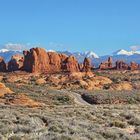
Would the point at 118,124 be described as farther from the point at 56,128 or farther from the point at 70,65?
the point at 70,65

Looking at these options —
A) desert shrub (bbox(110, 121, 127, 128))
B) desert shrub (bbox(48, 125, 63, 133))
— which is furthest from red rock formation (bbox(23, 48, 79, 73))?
desert shrub (bbox(48, 125, 63, 133))

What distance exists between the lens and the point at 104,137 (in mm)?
21703

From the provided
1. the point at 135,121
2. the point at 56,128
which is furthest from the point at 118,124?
the point at 56,128

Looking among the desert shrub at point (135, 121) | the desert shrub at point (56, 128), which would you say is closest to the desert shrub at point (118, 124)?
the desert shrub at point (135, 121)

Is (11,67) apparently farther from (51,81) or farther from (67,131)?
(67,131)

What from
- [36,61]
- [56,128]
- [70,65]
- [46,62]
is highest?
[36,61]

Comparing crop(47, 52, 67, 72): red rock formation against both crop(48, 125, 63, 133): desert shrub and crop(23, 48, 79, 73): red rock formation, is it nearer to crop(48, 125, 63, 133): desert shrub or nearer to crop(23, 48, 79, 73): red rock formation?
crop(23, 48, 79, 73): red rock formation

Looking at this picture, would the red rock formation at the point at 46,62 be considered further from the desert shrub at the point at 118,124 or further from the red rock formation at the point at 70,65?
the desert shrub at the point at 118,124

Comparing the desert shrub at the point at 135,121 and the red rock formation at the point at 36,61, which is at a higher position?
the red rock formation at the point at 36,61

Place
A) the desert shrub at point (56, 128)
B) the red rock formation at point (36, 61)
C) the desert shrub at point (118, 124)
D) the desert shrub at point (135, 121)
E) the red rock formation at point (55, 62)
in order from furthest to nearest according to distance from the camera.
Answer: the red rock formation at point (55, 62) < the red rock formation at point (36, 61) < the desert shrub at point (135, 121) < the desert shrub at point (118, 124) < the desert shrub at point (56, 128)

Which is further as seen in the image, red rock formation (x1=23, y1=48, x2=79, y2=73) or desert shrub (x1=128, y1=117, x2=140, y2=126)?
red rock formation (x1=23, y1=48, x2=79, y2=73)

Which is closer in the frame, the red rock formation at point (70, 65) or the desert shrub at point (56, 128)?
the desert shrub at point (56, 128)

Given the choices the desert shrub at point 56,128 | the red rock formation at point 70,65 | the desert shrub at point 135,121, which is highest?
the red rock formation at point 70,65

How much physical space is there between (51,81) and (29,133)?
10546cm
